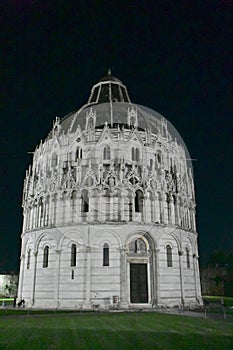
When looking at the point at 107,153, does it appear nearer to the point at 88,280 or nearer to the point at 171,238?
the point at 171,238

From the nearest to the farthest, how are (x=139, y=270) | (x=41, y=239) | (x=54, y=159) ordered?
(x=139, y=270) < (x=41, y=239) < (x=54, y=159)

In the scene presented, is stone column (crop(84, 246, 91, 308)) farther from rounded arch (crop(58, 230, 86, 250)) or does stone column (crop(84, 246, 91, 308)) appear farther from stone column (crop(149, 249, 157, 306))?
stone column (crop(149, 249, 157, 306))

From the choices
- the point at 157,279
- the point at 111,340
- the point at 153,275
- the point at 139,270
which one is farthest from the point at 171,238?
the point at 111,340

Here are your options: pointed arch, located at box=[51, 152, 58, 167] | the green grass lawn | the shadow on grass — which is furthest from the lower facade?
the shadow on grass

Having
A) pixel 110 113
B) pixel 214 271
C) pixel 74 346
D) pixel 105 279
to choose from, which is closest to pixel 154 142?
pixel 110 113

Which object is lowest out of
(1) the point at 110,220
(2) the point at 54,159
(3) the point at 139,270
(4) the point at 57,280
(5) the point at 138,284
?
(5) the point at 138,284

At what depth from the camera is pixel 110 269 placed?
37312 millimetres

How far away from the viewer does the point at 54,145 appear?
45.8m

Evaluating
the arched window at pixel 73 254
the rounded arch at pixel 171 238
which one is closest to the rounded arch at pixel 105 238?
the arched window at pixel 73 254

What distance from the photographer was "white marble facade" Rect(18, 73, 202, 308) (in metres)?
37.6

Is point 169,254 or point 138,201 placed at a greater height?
point 138,201

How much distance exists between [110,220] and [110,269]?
18.0ft

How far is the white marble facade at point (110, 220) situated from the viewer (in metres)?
37.6

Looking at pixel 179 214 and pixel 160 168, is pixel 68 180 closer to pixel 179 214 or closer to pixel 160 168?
pixel 160 168
